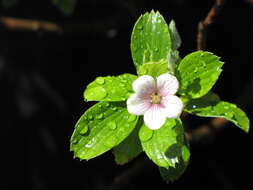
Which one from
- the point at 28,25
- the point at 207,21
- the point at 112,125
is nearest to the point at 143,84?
the point at 112,125

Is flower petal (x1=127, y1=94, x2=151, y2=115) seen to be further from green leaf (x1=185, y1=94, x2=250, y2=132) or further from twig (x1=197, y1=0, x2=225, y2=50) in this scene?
twig (x1=197, y1=0, x2=225, y2=50)

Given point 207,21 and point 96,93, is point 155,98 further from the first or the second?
point 207,21

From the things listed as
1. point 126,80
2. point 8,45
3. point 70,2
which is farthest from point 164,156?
point 8,45

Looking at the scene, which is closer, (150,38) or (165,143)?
(165,143)

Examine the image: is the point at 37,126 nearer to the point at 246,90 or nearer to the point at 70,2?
→ the point at 70,2

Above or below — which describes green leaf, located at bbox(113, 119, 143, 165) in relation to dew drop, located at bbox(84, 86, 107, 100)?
below

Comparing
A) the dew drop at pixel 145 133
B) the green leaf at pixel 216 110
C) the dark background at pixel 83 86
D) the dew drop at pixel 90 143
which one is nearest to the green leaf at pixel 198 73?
the green leaf at pixel 216 110

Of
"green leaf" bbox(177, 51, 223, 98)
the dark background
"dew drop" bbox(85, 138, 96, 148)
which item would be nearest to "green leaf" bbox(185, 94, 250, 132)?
"green leaf" bbox(177, 51, 223, 98)

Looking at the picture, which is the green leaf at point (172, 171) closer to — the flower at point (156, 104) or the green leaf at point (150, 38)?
the flower at point (156, 104)
